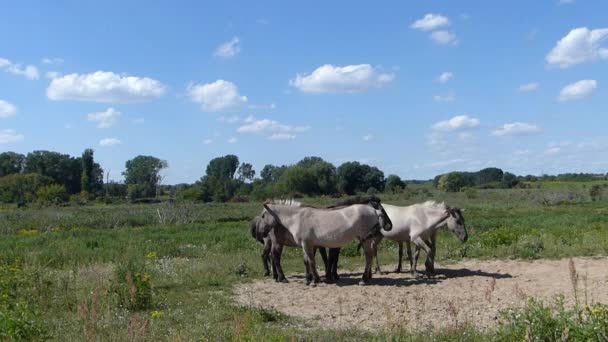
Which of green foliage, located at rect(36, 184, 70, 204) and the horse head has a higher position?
green foliage, located at rect(36, 184, 70, 204)

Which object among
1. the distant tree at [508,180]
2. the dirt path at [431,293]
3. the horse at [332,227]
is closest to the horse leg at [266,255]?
the dirt path at [431,293]

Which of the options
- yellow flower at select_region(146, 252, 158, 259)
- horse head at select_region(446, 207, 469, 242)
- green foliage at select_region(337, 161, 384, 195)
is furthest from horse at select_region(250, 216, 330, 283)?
green foliage at select_region(337, 161, 384, 195)

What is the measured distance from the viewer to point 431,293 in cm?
1005

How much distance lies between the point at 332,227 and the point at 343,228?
240mm

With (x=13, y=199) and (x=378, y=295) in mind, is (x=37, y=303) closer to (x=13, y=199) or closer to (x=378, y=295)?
(x=378, y=295)

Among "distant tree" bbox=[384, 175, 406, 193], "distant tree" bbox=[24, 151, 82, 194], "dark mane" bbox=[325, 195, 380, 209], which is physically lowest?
"dark mane" bbox=[325, 195, 380, 209]

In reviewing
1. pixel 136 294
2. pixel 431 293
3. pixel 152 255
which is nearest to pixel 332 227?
pixel 431 293

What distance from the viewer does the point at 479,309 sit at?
827cm

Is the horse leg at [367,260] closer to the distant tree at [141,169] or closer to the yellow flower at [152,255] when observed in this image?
the yellow flower at [152,255]

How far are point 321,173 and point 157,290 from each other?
62.1 metres

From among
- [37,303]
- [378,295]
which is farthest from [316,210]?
[37,303]

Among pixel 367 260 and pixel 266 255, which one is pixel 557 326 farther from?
pixel 266 255

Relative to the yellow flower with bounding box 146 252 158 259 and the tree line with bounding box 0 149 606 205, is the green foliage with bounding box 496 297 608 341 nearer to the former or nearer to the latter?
the yellow flower with bounding box 146 252 158 259

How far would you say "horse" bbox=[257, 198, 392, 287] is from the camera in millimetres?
11445
